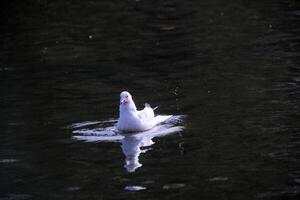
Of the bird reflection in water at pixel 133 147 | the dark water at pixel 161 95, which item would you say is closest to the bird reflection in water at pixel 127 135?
the bird reflection in water at pixel 133 147

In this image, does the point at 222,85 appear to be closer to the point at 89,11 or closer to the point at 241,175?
the point at 241,175

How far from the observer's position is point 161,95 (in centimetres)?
1958

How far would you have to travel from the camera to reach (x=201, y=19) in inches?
1192

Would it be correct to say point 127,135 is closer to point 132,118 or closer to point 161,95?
point 132,118

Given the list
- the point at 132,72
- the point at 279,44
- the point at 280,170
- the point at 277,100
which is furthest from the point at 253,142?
the point at 279,44

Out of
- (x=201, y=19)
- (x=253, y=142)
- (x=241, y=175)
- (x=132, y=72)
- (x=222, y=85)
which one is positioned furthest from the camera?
(x=201, y=19)

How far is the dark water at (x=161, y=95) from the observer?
44.1ft

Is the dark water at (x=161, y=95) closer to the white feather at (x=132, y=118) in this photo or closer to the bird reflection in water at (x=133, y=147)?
the bird reflection in water at (x=133, y=147)

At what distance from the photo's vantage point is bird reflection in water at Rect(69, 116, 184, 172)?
51.3 feet

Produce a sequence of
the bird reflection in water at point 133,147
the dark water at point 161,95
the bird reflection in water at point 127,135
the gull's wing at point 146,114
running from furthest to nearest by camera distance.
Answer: the gull's wing at point 146,114
the bird reflection in water at point 127,135
the bird reflection in water at point 133,147
the dark water at point 161,95

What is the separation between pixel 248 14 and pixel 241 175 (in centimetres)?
1792

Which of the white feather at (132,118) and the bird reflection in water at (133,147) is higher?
the white feather at (132,118)

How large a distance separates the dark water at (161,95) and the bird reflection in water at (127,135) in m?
0.25

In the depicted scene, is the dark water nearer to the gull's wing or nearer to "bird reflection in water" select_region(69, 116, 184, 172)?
"bird reflection in water" select_region(69, 116, 184, 172)
